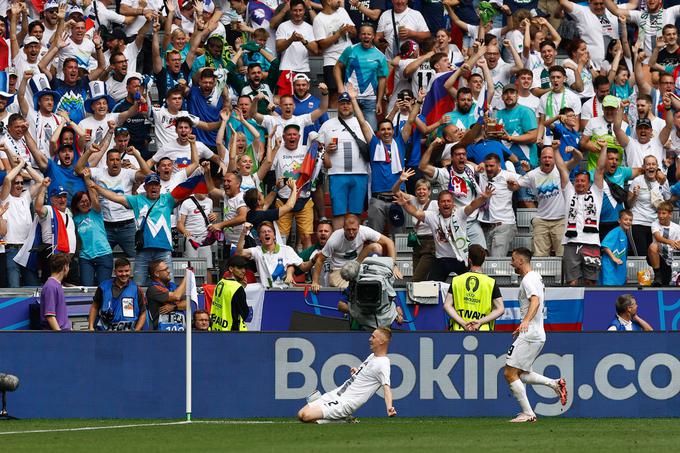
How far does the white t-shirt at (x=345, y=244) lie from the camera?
66.8ft

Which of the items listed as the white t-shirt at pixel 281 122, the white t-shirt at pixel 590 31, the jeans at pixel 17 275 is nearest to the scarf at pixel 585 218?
the white t-shirt at pixel 281 122

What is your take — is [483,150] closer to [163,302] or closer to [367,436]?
[163,302]

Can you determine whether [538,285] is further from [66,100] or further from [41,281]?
[66,100]

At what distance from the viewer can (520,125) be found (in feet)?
77.8

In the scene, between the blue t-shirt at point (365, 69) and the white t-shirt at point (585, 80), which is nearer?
the blue t-shirt at point (365, 69)

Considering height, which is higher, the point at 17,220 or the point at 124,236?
the point at 17,220

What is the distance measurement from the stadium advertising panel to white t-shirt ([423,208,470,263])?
9.20ft

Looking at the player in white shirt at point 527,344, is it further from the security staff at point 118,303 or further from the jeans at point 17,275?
the jeans at point 17,275

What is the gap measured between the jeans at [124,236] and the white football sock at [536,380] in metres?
7.34

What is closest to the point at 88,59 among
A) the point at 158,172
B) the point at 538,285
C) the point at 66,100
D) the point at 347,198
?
the point at 66,100

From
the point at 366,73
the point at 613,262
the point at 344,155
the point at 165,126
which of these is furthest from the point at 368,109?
the point at 613,262

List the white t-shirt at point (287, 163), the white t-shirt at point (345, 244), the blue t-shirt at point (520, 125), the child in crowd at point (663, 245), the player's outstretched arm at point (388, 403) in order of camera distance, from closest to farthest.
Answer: the player's outstretched arm at point (388, 403) → the white t-shirt at point (345, 244) → the child in crowd at point (663, 245) → the white t-shirt at point (287, 163) → the blue t-shirt at point (520, 125)

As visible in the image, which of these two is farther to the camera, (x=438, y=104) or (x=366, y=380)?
(x=438, y=104)

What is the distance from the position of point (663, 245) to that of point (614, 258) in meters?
0.85
